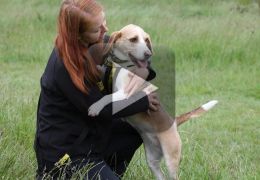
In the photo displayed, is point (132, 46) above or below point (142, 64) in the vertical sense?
above

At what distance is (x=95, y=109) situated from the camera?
422 cm

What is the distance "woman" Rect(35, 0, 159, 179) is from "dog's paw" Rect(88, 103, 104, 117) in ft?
0.11

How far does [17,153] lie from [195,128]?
10.1 ft

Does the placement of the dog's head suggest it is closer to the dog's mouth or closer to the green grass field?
the dog's mouth

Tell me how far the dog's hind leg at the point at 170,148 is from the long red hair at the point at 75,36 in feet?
2.34

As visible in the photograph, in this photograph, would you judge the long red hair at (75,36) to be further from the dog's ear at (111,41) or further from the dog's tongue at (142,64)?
the dog's tongue at (142,64)

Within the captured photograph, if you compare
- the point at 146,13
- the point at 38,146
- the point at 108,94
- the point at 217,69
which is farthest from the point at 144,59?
the point at 146,13

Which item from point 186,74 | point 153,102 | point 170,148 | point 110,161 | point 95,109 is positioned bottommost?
point 186,74

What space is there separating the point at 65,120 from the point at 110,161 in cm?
69

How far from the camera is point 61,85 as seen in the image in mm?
4227

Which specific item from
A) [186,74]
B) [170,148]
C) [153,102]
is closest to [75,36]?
[153,102]

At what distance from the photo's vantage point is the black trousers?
4.33 metres

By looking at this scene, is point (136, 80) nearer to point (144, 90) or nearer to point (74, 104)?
point (144, 90)

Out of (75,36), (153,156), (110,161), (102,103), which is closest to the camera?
(75,36)
